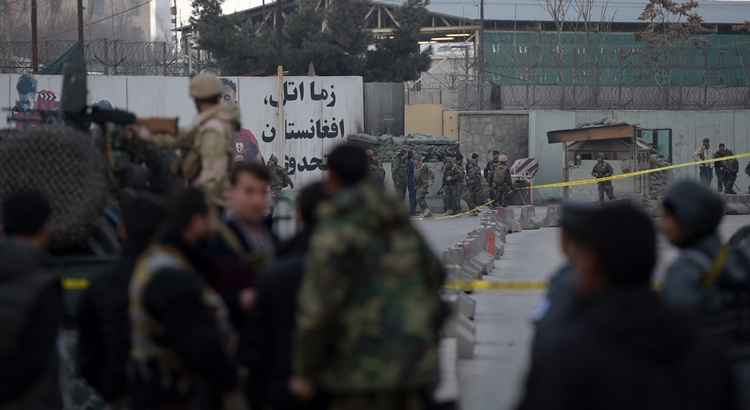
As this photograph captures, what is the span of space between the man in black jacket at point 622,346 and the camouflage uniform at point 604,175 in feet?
90.9

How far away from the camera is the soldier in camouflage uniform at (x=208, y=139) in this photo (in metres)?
7.82

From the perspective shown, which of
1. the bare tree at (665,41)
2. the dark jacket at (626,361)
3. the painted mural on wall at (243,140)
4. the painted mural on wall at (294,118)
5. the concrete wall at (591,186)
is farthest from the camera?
the bare tree at (665,41)

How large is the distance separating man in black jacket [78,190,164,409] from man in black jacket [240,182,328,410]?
710 millimetres

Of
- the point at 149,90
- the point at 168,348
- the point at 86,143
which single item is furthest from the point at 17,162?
the point at 149,90

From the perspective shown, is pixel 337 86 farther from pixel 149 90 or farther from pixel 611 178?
pixel 611 178

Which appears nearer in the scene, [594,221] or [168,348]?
[594,221]

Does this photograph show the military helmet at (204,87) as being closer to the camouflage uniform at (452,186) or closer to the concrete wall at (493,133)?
the camouflage uniform at (452,186)

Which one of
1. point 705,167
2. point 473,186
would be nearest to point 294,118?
point 473,186

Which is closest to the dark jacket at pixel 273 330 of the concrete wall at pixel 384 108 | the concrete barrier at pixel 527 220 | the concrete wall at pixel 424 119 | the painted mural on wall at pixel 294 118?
the concrete barrier at pixel 527 220

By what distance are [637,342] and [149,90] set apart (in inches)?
1419

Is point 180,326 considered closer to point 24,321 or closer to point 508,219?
point 24,321

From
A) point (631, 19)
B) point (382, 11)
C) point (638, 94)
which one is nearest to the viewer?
point (638, 94)

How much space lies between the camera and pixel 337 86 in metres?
40.1

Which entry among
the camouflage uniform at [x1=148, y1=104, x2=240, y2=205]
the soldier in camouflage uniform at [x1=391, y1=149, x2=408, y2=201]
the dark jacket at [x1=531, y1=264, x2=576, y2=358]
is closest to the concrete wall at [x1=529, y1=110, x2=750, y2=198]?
the soldier in camouflage uniform at [x1=391, y1=149, x2=408, y2=201]
